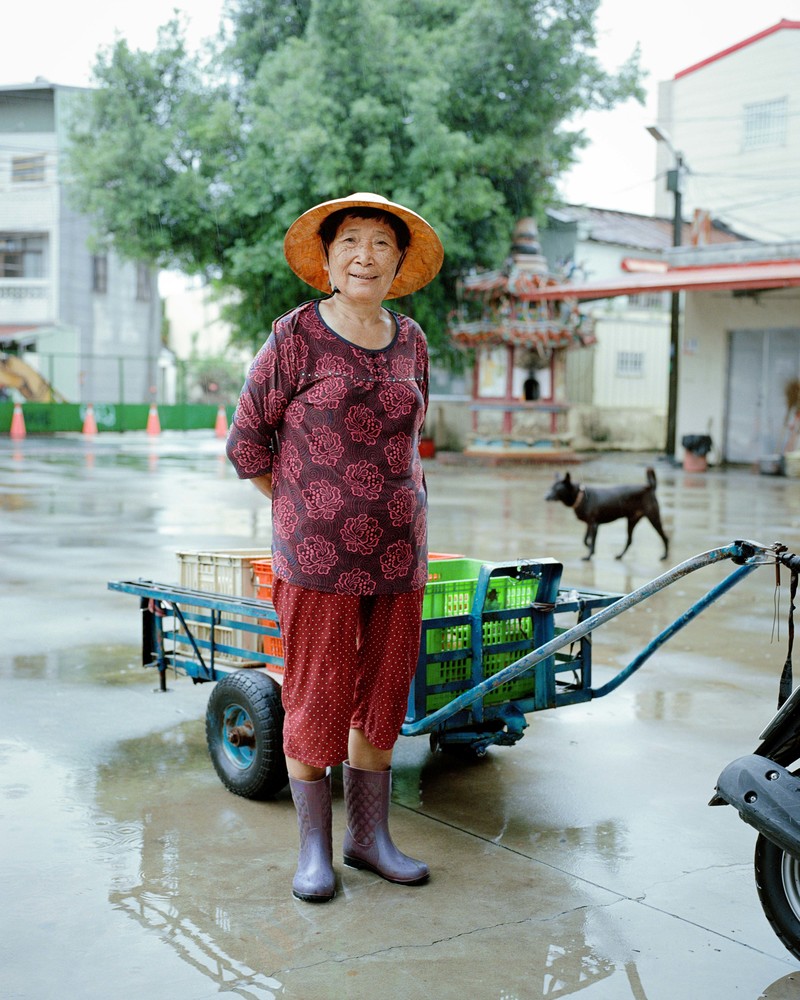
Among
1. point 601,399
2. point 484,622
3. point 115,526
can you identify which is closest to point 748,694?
point 484,622

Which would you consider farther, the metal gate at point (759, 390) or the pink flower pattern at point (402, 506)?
the metal gate at point (759, 390)

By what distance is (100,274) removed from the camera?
39.9 metres

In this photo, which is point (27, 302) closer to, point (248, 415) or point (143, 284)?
point (143, 284)

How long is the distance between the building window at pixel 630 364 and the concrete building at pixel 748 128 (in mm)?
4472

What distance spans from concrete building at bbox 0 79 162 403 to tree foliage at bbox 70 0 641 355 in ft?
41.5

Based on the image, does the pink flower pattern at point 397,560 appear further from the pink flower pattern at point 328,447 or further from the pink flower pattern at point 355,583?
the pink flower pattern at point 328,447

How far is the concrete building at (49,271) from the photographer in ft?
121

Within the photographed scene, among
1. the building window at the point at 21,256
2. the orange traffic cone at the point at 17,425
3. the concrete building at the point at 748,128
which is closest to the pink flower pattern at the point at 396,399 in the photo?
the concrete building at the point at 748,128

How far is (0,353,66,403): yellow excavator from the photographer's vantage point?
36469 mm

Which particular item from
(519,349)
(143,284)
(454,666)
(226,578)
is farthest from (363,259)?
(143,284)

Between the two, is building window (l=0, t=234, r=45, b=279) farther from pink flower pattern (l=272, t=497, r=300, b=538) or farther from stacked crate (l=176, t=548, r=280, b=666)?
pink flower pattern (l=272, t=497, r=300, b=538)

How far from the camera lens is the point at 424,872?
3.42m

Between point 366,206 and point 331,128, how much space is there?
1861cm

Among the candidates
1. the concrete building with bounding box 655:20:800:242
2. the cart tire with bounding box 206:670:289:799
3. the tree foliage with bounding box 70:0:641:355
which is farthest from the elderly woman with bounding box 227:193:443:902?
the concrete building with bounding box 655:20:800:242
